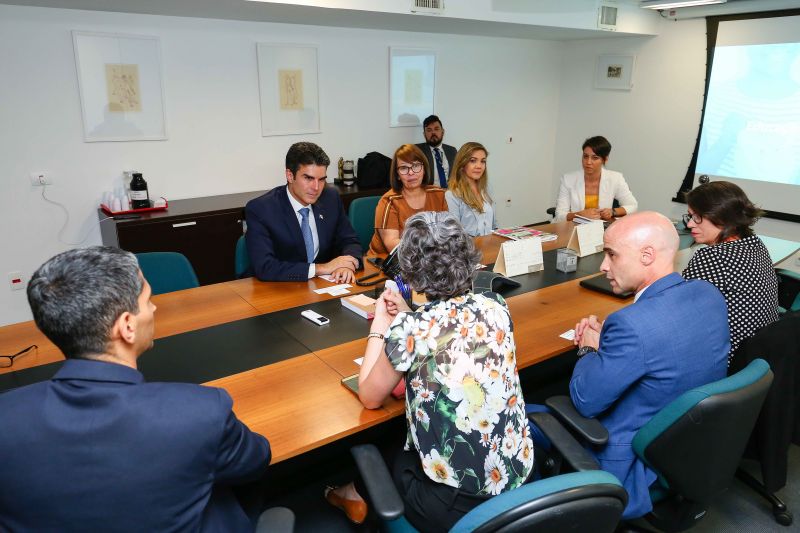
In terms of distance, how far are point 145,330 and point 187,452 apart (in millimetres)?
311

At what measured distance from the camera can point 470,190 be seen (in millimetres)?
3719

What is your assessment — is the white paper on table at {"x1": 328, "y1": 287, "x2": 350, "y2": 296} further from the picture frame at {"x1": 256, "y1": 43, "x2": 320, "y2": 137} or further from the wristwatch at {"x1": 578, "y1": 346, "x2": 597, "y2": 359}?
the picture frame at {"x1": 256, "y1": 43, "x2": 320, "y2": 137}

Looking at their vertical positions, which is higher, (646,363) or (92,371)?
(92,371)

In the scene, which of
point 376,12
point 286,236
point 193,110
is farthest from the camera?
point 193,110

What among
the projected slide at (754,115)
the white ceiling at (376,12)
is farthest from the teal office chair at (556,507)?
the projected slide at (754,115)

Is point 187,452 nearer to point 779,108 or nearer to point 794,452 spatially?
point 794,452

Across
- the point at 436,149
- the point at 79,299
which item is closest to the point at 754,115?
the point at 436,149

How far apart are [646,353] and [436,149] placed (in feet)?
14.6

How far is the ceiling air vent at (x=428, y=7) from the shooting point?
14.0 feet

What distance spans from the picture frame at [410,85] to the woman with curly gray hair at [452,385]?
4474 millimetres

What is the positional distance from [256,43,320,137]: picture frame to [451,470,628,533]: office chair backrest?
450cm

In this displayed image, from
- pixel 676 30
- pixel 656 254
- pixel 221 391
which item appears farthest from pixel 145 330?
pixel 676 30

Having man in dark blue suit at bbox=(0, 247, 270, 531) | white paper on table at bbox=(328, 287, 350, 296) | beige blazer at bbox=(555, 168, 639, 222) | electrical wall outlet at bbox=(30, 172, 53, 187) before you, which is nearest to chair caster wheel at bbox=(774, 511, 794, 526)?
white paper on table at bbox=(328, 287, 350, 296)

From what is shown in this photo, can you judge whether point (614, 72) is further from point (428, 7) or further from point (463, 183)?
point (463, 183)
